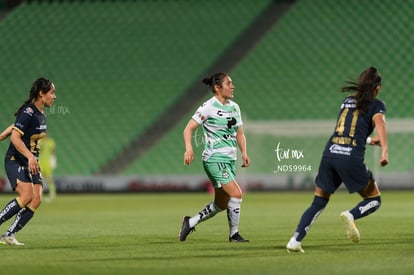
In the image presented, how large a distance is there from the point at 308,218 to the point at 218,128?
2.42m

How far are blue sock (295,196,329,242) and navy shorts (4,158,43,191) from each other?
350 centimetres

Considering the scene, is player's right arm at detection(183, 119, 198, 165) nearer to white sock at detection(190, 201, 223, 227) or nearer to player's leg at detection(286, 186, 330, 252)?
white sock at detection(190, 201, 223, 227)

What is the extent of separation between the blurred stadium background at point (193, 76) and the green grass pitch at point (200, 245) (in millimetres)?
9039

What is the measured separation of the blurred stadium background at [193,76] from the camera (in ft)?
97.8

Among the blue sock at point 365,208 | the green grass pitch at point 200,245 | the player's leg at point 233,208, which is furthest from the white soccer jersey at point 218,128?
the blue sock at point 365,208

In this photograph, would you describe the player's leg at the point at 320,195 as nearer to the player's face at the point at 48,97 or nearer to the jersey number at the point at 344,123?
the jersey number at the point at 344,123

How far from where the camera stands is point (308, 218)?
31.9 feet

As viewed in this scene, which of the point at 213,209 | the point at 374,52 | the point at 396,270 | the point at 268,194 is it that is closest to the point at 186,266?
the point at 396,270

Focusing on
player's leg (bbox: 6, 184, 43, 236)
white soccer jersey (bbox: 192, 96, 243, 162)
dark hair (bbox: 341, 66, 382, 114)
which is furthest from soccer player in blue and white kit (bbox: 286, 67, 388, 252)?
player's leg (bbox: 6, 184, 43, 236)

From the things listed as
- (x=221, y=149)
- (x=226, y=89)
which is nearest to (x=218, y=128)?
(x=221, y=149)

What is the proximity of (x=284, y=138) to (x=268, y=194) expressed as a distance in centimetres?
206

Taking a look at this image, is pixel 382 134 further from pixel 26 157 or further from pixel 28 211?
pixel 28 211

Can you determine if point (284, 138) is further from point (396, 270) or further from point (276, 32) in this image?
point (396, 270)

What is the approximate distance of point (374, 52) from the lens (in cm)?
3148
